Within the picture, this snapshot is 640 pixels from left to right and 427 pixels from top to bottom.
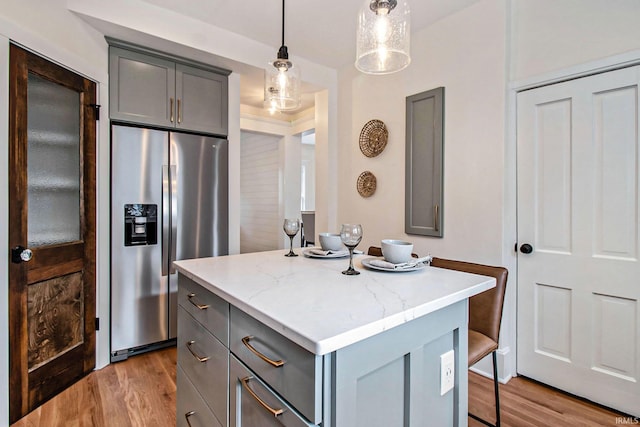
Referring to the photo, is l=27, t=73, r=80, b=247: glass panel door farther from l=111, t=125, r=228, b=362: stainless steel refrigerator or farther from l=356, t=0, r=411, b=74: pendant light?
l=356, t=0, r=411, b=74: pendant light

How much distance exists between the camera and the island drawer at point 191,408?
1267 millimetres

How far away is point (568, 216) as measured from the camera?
2068 mm

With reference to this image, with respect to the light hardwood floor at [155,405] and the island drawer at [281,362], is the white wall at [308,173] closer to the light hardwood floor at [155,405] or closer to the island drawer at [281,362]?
the light hardwood floor at [155,405]

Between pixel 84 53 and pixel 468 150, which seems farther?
pixel 468 150

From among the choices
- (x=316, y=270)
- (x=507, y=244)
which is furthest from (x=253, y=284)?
(x=507, y=244)

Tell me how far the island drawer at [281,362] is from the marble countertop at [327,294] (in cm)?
5

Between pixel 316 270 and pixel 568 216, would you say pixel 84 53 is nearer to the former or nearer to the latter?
pixel 316 270

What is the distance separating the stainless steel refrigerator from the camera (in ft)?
8.40

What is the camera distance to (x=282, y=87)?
2004 mm

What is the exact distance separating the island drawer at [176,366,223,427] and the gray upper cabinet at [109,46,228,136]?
2.05m

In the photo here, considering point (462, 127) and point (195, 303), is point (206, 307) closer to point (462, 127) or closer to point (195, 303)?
point (195, 303)

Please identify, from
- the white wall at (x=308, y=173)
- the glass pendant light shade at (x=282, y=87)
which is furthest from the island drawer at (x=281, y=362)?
the white wall at (x=308, y=173)

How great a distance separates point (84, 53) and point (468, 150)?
283 cm

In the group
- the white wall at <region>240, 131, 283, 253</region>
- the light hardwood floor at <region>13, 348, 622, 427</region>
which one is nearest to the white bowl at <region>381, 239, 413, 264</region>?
the light hardwood floor at <region>13, 348, 622, 427</region>
